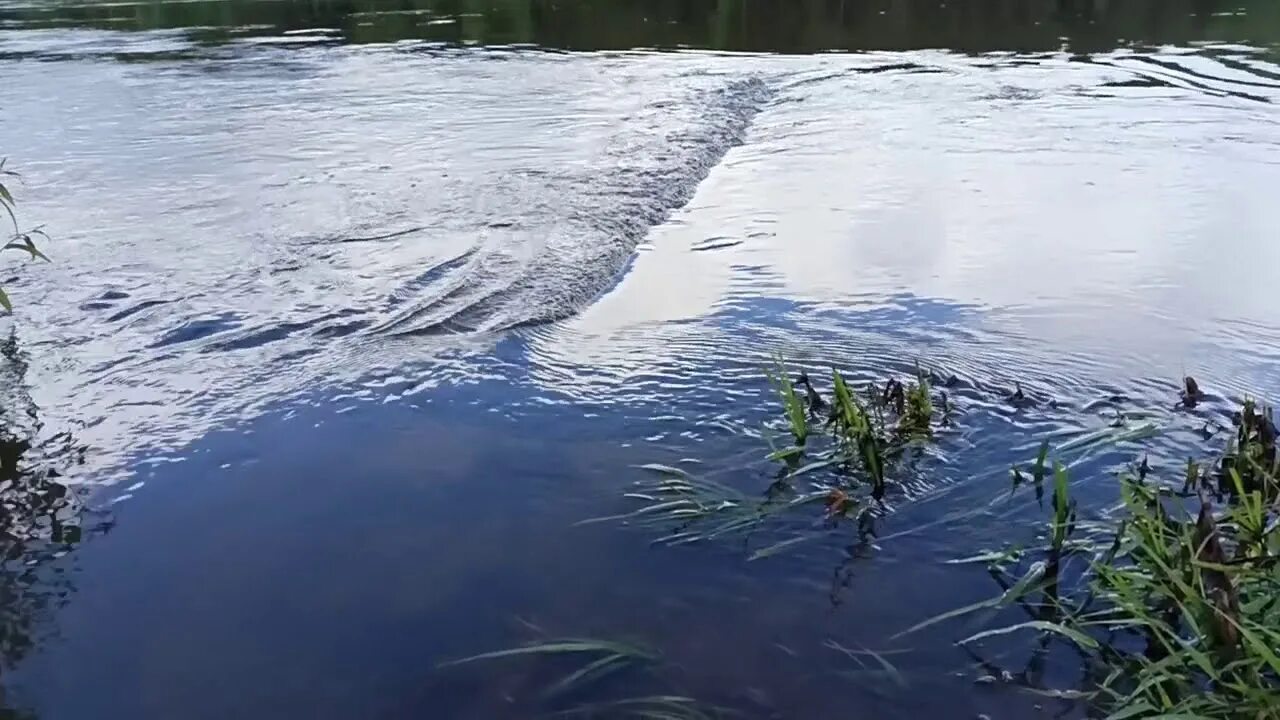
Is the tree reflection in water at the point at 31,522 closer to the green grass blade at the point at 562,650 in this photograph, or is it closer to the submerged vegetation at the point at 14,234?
the submerged vegetation at the point at 14,234

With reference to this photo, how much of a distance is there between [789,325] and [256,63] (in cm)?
1160

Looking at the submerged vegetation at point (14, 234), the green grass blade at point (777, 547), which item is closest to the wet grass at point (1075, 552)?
the green grass blade at point (777, 547)

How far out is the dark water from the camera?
12.0 ft

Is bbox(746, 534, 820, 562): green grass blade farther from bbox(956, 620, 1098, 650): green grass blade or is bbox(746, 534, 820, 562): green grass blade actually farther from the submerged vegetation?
the submerged vegetation

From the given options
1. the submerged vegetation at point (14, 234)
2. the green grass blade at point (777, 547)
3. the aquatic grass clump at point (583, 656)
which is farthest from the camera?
the submerged vegetation at point (14, 234)

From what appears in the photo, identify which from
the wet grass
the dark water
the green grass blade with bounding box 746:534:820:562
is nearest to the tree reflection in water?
the dark water

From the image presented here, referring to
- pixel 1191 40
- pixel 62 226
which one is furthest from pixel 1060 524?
pixel 1191 40

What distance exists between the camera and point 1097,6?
62.9ft

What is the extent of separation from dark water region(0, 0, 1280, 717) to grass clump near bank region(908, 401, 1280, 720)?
17 cm

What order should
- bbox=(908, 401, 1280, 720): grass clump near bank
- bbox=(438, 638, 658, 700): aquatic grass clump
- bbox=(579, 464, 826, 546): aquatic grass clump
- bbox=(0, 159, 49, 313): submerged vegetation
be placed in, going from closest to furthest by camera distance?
bbox=(908, 401, 1280, 720): grass clump near bank
bbox=(438, 638, 658, 700): aquatic grass clump
bbox=(579, 464, 826, 546): aquatic grass clump
bbox=(0, 159, 49, 313): submerged vegetation

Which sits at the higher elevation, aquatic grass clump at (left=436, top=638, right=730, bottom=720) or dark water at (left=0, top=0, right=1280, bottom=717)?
dark water at (left=0, top=0, right=1280, bottom=717)

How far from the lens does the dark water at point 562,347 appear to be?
3672 mm

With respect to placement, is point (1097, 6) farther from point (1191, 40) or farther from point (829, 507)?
point (829, 507)

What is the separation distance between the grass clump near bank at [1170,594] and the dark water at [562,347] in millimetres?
166
